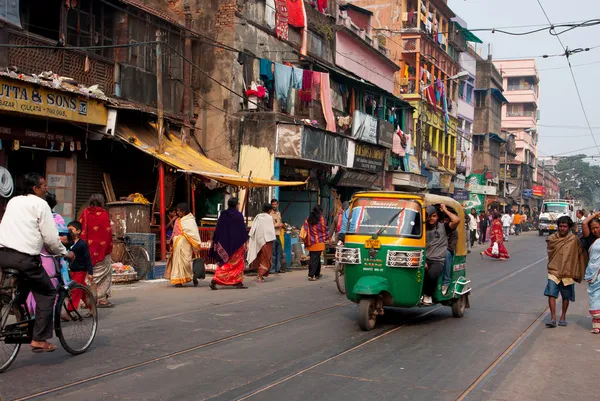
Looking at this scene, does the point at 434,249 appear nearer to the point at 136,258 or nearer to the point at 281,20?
the point at 136,258

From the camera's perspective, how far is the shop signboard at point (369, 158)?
30531 mm

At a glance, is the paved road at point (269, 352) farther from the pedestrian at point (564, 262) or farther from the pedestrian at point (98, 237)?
the pedestrian at point (564, 262)

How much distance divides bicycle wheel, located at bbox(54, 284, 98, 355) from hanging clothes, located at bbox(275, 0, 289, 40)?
1904 centimetres

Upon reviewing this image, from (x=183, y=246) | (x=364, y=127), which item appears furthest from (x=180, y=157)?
(x=364, y=127)

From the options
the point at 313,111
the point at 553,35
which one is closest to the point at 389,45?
the point at 313,111

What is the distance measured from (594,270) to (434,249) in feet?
7.46

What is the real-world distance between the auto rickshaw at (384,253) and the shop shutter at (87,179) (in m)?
9.77

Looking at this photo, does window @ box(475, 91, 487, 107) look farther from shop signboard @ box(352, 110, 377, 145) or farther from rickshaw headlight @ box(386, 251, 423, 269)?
rickshaw headlight @ box(386, 251, 423, 269)

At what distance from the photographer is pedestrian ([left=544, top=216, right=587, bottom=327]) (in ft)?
32.5

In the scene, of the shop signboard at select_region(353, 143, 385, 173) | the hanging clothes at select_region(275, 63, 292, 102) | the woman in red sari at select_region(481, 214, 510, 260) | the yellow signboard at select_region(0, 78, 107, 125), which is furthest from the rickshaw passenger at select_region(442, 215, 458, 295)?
the shop signboard at select_region(353, 143, 385, 173)

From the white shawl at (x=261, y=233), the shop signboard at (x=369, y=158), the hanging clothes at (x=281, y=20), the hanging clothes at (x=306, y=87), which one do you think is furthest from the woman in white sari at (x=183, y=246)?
the shop signboard at (x=369, y=158)

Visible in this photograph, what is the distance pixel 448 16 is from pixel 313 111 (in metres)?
27.0

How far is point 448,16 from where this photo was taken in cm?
4947

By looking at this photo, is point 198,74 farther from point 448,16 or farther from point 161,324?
point 448,16
